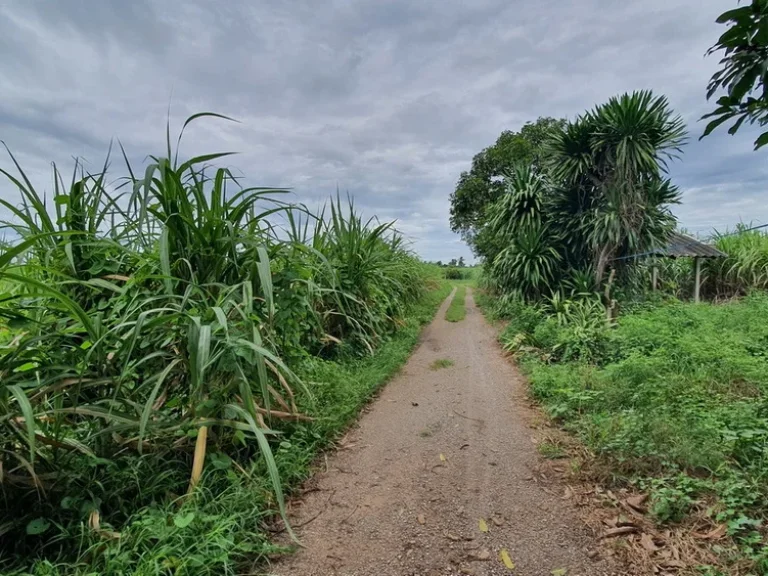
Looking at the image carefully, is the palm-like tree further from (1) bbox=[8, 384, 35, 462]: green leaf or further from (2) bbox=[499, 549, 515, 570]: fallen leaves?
(1) bbox=[8, 384, 35, 462]: green leaf

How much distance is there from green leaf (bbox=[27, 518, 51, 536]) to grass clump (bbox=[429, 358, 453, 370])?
352 centimetres

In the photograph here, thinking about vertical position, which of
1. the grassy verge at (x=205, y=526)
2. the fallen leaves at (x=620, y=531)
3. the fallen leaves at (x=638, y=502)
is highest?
the grassy verge at (x=205, y=526)

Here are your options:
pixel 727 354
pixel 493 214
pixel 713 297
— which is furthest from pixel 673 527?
pixel 713 297

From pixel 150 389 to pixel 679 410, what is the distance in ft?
11.0

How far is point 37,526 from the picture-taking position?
1.46 metres

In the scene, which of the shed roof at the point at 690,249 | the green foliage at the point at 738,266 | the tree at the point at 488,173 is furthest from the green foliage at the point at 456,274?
the shed roof at the point at 690,249

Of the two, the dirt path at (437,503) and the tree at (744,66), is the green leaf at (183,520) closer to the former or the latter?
the dirt path at (437,503)

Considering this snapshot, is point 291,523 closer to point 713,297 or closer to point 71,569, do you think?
point 71,569

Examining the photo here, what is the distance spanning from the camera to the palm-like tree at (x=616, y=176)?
6.11 metres

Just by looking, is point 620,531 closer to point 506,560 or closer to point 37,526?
point 506,560

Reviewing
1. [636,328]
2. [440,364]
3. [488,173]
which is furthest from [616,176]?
[488,173]

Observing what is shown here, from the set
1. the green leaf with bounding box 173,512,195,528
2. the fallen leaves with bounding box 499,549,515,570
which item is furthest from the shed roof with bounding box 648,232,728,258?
the green leaf with bounding box 173,512,195,528

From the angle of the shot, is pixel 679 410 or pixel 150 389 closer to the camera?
pixel 150 389

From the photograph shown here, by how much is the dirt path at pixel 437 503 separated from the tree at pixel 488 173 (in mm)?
9863
